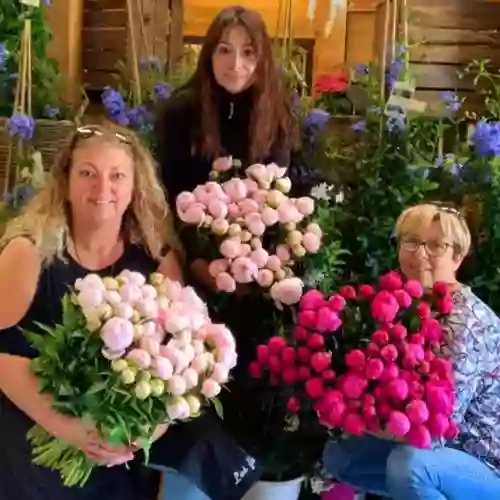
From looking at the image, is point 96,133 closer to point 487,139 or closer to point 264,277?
point 264,277

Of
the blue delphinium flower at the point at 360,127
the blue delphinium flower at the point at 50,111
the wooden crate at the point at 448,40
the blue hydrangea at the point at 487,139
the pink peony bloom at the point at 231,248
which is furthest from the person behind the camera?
Answer: the wooden crate at the point at 448,40

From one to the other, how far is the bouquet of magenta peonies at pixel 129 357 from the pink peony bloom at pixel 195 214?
29cm

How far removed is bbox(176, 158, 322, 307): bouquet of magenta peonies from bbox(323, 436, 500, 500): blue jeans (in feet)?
1.18

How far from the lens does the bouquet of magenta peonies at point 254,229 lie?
1.87m

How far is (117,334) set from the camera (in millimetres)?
1467

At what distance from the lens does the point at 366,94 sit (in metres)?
2.54

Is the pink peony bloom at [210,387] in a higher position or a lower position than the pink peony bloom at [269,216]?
lower

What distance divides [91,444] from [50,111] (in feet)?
4.18

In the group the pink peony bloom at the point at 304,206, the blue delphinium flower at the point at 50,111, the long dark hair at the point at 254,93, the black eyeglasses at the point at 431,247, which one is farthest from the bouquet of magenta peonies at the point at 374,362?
the blue delphinium flower at the point at 50,111

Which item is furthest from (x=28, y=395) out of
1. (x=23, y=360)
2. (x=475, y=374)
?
(x=475, y=374)

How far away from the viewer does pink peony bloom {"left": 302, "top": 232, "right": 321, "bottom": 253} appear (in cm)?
192

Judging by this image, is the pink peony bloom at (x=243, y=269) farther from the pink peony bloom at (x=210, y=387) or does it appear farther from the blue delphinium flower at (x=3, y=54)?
the blue delphinium flower at (x=3, y=54)

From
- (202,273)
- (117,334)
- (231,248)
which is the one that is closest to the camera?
(117,334)

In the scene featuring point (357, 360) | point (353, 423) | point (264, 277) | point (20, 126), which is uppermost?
point (20, 126)
